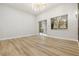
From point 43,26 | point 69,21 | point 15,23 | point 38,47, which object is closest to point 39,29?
point 43,26

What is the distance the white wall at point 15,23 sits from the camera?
6.91 feet

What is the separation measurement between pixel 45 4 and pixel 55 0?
0.74 ft


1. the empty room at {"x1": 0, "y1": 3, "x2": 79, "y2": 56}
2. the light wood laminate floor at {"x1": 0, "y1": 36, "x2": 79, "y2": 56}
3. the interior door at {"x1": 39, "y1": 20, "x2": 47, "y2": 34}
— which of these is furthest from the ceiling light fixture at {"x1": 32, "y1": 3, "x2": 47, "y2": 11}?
the light wood laminate floor at {"x1": 0, "y1": 36, "x2": 79, "y2": 56}

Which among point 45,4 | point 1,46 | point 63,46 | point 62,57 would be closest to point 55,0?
point 45,4

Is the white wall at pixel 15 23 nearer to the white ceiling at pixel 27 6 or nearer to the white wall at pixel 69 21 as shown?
the white ceiling at pixel 27 6

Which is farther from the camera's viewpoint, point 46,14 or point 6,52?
point 46,14

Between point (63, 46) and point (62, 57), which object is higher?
point (63, 46)

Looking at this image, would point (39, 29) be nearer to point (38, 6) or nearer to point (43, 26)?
point (43, 26)

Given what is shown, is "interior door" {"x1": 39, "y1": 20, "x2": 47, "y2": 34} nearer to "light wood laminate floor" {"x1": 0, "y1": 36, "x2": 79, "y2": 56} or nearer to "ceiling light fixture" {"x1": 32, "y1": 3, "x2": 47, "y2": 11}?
"light wood laminate floor" {"x1": 0, "y1": 36, "x2": 79, "y2": 56}

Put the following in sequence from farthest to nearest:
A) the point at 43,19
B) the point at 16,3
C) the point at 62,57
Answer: the point at 43,19 → the point at 16,3 → the point at 62,57

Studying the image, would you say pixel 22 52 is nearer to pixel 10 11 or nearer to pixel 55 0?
pixel 10 11

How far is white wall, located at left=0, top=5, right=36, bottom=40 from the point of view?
2105mm

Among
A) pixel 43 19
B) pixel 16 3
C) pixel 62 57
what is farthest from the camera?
pixel 43 19

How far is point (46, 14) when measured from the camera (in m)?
2.26
